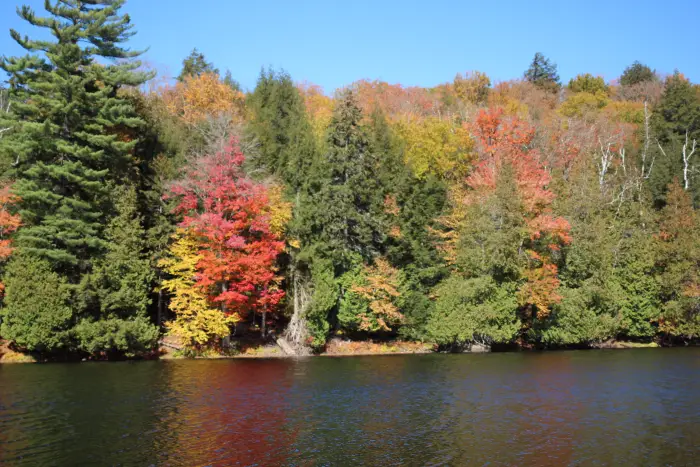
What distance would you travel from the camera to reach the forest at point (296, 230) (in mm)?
47656

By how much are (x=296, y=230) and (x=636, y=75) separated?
336ft

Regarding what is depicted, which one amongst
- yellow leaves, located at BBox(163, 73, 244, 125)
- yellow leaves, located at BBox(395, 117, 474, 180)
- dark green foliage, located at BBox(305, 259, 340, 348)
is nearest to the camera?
dark green foliage, located at BBox(305, 259, 340, 348)

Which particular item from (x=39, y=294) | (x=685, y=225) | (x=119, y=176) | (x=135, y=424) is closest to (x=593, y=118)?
(x=685, y=225)

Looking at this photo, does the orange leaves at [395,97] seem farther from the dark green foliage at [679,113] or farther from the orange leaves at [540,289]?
the orange leaves at [540,289]

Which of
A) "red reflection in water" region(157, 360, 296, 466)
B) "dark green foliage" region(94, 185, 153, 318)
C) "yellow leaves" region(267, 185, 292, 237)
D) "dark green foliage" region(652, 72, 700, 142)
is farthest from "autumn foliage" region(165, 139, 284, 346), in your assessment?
"dark green foliage" region(652, 72, 700, 142)

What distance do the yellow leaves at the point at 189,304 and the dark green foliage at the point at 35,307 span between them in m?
7.77

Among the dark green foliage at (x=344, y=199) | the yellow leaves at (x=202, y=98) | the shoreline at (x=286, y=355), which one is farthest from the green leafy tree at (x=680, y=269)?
the yellow leaves at (x=202, y=98)

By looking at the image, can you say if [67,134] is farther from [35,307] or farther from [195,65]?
[195,65]

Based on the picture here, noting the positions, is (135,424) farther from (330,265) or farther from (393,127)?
(393,127)

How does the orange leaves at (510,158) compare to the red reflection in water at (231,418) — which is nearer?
the red reflection in water at (231,418)

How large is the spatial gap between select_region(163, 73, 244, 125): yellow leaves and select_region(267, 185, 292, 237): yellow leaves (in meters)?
21.1

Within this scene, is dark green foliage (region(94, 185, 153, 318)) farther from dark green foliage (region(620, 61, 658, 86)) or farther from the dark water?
dark green foliage (region(620, 61, 658, 86))

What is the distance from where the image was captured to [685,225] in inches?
2306

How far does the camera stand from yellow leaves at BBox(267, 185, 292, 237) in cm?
5359
